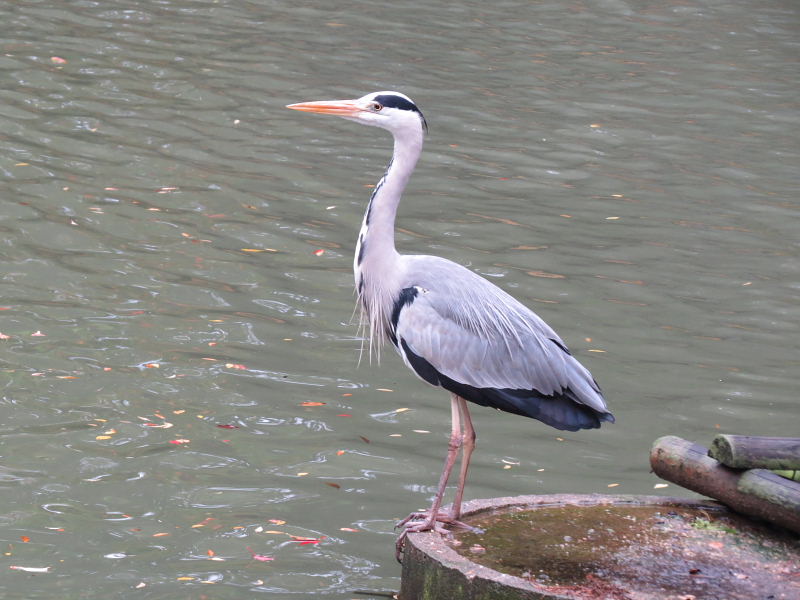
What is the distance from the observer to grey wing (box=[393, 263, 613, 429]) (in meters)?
5.09

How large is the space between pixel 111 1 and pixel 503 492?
1094 cm

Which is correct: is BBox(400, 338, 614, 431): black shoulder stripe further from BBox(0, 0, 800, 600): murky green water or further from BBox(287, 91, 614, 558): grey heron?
BBox(0, 0, 800, 600): murky green water

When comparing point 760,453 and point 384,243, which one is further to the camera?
point 384,243

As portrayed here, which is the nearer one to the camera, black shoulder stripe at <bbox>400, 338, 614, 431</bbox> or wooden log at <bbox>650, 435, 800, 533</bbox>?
wooden log at <bbox>650, 435, 800, 533</bbox>

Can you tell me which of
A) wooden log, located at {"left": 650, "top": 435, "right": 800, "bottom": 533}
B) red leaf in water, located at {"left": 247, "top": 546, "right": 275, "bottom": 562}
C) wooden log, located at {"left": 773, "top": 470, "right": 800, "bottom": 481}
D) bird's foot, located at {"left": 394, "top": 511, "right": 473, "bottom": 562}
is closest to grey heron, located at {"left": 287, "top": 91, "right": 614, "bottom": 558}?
bird's foot, located at {"left": 394, "top": 511, "right": 473, "bottom": 562}

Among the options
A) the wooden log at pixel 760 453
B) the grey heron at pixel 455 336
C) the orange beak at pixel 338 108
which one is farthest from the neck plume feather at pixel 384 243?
the wooden log at pixel 760 453

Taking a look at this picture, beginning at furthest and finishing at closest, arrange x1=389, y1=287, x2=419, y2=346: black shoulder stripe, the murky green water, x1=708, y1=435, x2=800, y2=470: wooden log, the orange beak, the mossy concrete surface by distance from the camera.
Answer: the murky green water
the orange beak
x1=389, y1=287, x2=419, y2=346: black shoulder stripe
x1=708, y1=435, x2=800, y2=470: wooden log
the mossy concrete surface

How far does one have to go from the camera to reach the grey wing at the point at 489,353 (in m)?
5.09

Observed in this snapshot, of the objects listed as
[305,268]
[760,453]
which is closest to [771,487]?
[760,453]

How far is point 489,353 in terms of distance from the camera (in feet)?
17.0

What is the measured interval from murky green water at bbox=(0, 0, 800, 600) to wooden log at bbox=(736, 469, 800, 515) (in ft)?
4.31

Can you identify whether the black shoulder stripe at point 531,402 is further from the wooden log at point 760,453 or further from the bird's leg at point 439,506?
the wooden log at point 760,453

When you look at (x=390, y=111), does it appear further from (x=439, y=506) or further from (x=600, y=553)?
(x=600, y=553)

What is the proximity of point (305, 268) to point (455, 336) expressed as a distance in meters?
3.61
